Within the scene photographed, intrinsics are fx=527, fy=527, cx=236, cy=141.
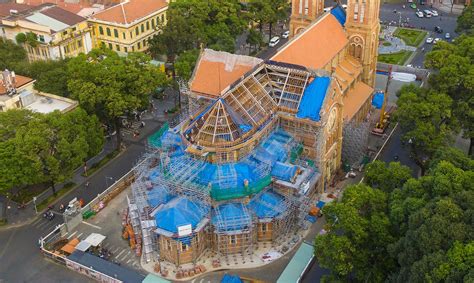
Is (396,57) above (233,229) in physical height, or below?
below

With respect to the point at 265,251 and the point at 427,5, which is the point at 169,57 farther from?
the point at 427,5

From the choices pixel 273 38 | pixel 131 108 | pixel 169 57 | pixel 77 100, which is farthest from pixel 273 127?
pixel 273 38

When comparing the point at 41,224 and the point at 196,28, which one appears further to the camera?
the point at 196,28

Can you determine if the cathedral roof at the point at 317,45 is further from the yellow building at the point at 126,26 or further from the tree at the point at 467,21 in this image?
the tree at the point at 467,21

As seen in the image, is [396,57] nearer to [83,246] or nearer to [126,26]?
[126,26]

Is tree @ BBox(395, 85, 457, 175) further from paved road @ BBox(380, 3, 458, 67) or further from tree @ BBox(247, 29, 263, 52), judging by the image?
paved road @ BBox(380, 3, 458, 67)

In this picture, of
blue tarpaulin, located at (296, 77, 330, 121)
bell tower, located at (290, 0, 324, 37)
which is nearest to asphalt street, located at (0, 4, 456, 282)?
blue tarpaulin, located at (296, 77, 330, 121)

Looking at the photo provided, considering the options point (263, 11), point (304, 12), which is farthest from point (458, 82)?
point (263, 11)
